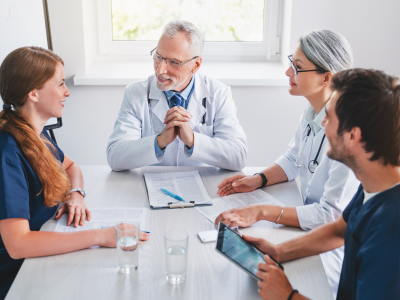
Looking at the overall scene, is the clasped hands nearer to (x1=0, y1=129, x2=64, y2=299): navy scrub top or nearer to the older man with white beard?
the older man with white beard

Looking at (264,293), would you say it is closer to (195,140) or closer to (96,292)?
(96,292)

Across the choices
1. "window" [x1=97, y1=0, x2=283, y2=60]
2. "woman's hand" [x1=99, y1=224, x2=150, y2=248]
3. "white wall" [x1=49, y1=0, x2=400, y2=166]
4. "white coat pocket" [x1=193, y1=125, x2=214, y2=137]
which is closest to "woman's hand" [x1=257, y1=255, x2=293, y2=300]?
"woman's hand" [x1=99, y1=224, x2=150, y2=248]

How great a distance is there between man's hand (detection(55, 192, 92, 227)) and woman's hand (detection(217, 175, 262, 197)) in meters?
0.51

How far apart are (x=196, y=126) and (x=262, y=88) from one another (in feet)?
3.05

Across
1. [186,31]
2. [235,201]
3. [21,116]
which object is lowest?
[235,201]

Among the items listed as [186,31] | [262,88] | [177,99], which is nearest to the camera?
[186,31]

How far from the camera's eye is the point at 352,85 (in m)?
0.88

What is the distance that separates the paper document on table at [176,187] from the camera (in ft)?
4.53

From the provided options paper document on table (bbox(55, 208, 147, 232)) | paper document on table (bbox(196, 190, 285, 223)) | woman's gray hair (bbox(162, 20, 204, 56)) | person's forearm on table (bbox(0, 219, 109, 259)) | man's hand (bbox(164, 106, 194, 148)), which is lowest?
paper document on table (bbox(196, 190, 285, 223))

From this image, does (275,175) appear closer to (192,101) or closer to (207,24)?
(192,101)

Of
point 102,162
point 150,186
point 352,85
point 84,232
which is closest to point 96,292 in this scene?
point 84,232

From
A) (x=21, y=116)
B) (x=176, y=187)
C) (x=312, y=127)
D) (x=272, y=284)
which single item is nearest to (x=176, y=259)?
A: (x=272, y=284)

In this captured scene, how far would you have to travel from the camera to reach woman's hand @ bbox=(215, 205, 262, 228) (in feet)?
3.96

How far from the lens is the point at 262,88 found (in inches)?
106
